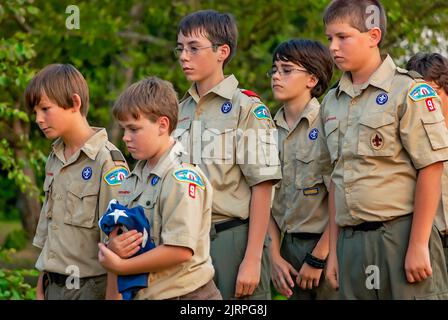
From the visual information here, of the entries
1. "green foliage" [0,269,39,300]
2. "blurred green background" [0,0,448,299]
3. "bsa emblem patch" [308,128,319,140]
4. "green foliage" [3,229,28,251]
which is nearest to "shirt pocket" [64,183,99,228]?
"bsa emblem patch" [308,128,319,140]

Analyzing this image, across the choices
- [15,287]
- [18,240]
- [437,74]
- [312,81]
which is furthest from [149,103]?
[18,240]

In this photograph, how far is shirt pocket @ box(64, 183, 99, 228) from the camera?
430 centimetres

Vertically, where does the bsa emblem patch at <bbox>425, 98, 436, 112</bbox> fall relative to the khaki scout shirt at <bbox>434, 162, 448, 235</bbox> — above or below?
above

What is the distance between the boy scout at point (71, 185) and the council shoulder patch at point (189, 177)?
1.85ft

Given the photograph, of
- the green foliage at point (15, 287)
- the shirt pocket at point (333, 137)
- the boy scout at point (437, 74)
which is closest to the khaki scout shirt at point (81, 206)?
the shirt pocket at point (333, 137)

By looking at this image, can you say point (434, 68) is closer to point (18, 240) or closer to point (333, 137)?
point (333, 137)

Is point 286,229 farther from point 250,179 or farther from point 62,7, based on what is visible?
point 62,7

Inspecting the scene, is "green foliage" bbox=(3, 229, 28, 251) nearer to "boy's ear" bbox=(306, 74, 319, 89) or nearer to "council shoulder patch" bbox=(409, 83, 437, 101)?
"boy's ear" bbox=(306, 74, 319, 89)

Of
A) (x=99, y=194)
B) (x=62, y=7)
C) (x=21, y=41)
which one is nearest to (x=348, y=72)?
(x=99, y=194)

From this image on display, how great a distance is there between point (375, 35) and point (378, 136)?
503mm

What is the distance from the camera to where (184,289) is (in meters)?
3.76

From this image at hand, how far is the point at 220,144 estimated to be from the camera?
4523mm

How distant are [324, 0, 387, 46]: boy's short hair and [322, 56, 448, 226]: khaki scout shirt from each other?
0.71 feet
